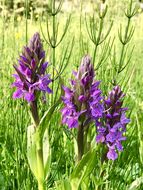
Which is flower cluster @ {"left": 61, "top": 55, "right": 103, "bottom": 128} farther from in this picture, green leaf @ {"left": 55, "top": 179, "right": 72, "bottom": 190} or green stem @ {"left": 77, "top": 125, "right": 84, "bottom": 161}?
green leaf @ {"left": 55, "top": 179, "right": 72, "bottom": 190}

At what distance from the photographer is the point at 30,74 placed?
1.37 m

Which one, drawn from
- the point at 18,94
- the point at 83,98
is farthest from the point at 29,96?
the point at 83,98

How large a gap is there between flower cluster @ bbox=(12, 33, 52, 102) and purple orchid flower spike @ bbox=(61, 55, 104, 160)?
147 mm

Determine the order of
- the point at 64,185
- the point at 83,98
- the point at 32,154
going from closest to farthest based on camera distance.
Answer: the point at 83,98
the point at 64,185
the point at 32,154

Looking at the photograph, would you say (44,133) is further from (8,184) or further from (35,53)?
(8,184)

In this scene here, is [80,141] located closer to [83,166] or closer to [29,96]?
[83,166]

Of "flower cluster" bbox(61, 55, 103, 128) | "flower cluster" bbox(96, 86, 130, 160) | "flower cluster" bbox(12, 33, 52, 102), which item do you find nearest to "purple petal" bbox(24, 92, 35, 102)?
"flower cluster" bbox(12, 33, 52, 102)

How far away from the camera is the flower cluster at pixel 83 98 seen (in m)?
1.25

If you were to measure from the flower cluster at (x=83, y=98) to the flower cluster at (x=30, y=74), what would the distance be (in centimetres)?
15

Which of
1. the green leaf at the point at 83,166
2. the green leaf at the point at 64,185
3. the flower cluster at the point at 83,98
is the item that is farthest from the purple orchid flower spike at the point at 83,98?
the green leaf at the point at 64,185

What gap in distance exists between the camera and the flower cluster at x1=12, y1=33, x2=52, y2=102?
1369 millimetres

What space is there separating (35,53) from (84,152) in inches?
16.4

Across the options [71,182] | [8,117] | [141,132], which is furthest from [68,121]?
[8,117]

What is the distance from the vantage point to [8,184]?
6.43 ft
